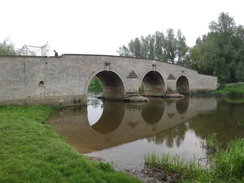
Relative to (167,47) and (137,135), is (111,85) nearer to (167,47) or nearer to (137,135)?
(137,135)

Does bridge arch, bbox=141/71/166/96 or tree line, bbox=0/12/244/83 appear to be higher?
tree line, bbox=0/12/244/83

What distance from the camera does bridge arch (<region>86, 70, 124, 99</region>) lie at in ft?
59.4

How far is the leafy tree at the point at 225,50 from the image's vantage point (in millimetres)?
26547

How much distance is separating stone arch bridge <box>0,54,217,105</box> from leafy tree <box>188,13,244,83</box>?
28.3 ft

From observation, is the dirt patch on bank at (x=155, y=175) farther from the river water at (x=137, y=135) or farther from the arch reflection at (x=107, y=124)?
the arch reflection at (x=107, y=124)

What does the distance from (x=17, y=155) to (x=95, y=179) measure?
178cm

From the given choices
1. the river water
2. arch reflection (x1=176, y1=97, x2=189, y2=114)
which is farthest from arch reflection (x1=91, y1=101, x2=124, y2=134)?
arch reflection (x1=176, y1=97, x2=189, y2=114)

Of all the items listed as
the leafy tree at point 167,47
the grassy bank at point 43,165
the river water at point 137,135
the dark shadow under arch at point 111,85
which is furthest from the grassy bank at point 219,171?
the leafy tree at point 167,47

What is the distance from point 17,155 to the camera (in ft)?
13.2

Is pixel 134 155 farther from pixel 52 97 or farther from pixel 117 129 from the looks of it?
pixel 52 97

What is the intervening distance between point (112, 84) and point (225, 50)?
58.4ft

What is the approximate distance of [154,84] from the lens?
23859 millimetres

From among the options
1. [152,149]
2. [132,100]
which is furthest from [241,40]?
[152,149]

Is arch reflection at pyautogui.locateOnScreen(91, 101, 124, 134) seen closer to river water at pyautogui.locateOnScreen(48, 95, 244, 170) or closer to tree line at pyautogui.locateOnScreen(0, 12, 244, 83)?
river water at pyautogui.locateOnScreen(48, 95, 244, 170)
